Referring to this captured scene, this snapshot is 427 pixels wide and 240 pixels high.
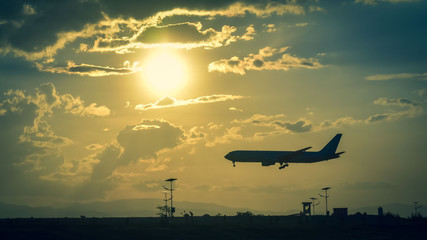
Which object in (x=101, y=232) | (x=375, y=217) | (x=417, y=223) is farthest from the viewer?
(x=375, y=217)

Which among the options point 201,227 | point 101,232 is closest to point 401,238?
point 201,227

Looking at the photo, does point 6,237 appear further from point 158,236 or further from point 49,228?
point 158,236

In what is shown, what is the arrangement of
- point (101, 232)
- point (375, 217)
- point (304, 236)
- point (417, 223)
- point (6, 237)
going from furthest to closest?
point (375, 217), point (417, 223), point (304, 236), point (101, 232), point (6, 237)

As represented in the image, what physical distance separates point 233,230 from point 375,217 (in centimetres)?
7133

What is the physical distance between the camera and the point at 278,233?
4941 inches

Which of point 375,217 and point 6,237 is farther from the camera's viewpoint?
point 375,217

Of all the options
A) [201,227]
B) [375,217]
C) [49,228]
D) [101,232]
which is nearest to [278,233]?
[201,227]

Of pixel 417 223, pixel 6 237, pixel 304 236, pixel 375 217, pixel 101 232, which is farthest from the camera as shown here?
pixel 375 217

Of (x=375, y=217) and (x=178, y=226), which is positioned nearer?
(x=178, y=226)

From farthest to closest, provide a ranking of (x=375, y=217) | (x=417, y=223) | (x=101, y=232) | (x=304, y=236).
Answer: (x=375, y=217), (x=417, y=223), (x=304, y=236), (x=101, y=232)

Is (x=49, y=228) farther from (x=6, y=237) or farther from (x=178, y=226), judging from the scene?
(x=178, y=226)

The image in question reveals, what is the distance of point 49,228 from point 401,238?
260 ft

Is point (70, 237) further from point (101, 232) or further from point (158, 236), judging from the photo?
point (158, 236)

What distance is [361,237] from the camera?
12525 centimetres
